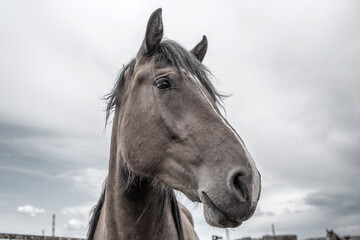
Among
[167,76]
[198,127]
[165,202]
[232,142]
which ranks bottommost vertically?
[165,202]

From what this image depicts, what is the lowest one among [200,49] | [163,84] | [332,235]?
[332,235]

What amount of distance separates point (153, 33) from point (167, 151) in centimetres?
118

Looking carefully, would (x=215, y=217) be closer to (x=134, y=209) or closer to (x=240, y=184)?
(x=240, y=184)

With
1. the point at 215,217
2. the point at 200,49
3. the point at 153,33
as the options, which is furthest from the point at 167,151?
the point at 200,49

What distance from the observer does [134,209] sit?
2.92 meters

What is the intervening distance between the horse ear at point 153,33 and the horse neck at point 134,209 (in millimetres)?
1104

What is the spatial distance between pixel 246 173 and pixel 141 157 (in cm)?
101

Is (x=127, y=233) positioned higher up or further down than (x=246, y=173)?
further down

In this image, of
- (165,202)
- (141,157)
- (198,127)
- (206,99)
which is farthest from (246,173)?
(165,202)

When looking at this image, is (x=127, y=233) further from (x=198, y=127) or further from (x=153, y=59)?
(x=153, y=59)

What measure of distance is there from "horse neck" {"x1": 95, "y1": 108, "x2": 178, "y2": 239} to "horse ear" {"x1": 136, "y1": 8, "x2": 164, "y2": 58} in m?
1.10

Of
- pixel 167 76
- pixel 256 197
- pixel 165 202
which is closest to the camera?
pixel 256 197

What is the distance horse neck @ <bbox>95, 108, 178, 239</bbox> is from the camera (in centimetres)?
290

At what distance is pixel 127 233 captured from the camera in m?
2.89
